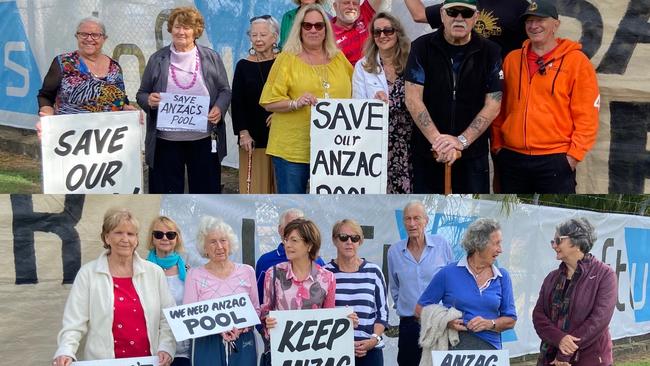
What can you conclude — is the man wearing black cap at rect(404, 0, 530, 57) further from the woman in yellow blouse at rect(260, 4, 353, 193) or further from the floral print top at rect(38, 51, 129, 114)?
the floral print top at rect(38, 51, 129, 114)

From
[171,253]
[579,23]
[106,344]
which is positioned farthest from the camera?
[579,23]

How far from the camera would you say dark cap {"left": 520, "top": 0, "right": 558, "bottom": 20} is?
25.3ft

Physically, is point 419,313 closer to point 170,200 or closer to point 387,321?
point 387,321

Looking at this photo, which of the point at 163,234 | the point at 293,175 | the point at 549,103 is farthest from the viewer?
the point at 293,175

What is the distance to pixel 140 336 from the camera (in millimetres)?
6641

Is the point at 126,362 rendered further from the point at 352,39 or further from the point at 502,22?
the point at 502,22

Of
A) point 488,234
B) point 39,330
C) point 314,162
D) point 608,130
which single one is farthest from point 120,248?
point 608,130

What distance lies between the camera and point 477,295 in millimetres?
7023

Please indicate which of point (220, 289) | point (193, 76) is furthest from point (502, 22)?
point (220, 289)

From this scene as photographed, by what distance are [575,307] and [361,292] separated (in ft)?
4.17

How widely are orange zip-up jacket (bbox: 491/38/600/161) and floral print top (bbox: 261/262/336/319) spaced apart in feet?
5.76

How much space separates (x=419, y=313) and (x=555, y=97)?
172 centimetres

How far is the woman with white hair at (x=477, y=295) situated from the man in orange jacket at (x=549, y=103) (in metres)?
0.92

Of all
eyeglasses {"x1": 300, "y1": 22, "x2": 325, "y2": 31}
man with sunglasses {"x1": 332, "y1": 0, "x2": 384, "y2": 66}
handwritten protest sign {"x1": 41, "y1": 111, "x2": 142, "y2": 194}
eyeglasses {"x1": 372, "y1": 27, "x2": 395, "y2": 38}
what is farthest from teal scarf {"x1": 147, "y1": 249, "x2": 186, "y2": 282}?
man with sunglasses {"x1": 332, "y1": 0, "x2": 384, "y2": 66}
